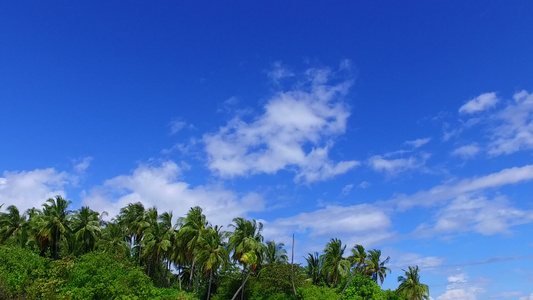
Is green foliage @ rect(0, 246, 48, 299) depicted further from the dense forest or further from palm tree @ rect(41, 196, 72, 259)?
palm tree @ rect(41, 196, 72, 259)

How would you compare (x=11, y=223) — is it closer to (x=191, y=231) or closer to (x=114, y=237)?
(x=114, y=237)

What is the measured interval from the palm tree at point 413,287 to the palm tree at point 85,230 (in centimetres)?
5287

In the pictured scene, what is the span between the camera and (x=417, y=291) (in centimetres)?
7869

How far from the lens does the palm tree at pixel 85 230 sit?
203ft

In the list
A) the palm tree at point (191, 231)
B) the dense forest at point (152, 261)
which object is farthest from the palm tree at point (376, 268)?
the palm tree at point (191, 231)

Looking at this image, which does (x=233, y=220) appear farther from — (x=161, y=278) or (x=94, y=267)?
(x=94, y=267)

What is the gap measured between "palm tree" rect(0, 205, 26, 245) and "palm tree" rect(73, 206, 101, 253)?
25.0 feet

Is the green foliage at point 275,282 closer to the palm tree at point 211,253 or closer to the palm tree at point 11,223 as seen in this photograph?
the palm tree at point 211,253

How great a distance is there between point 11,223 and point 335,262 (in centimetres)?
5000

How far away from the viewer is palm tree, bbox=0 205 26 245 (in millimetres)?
63531

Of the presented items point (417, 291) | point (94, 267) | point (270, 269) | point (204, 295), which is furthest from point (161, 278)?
point (417, 291)

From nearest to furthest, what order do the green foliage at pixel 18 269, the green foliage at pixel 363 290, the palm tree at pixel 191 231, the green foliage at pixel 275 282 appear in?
the green foliage at pixel 18 269, the green foliage at pixel 363 290, the green foliage at pixel 275 282, the palm tree at pixel 191 231

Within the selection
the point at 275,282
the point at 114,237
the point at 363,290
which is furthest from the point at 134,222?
the point at 363,290

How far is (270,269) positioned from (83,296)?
84.1 feet
